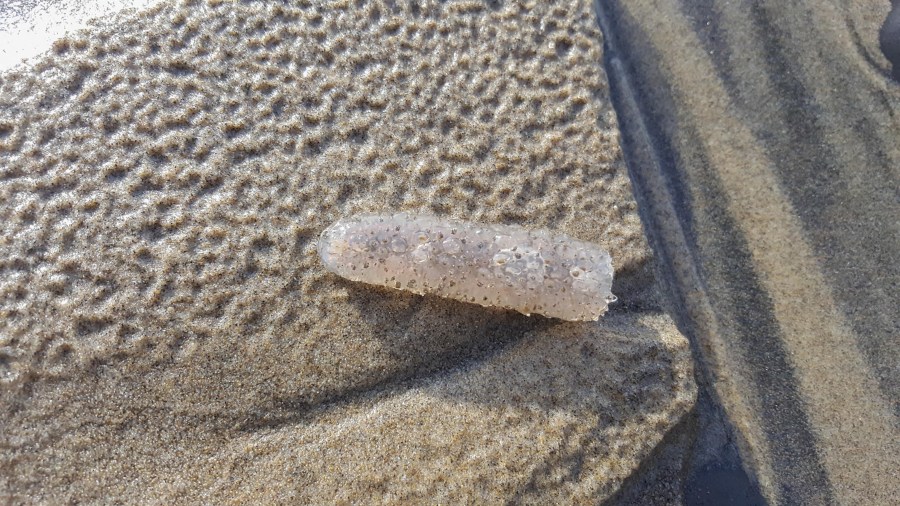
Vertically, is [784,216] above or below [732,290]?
above

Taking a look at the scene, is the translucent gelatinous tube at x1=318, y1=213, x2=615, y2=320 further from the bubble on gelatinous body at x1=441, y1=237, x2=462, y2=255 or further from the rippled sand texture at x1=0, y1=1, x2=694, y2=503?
the rippled sand texture at x1=0, y1=1, x2=694, y2=503

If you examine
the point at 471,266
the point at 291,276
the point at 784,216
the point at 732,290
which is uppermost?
the point at 291,276

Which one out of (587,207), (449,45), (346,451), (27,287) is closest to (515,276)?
(587,207)

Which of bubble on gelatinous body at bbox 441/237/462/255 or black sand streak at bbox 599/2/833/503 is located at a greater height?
bubble on gelatinous body at bbox 441/237/462/255

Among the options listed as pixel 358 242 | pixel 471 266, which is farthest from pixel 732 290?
pixel 358 242

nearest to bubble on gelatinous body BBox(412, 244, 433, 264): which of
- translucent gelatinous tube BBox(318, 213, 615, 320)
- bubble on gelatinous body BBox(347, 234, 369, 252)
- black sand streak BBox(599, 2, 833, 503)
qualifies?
translucent gelatinous tube BBox(318, 213, 615, 320)

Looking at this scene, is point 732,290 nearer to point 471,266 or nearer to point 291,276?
point 471,266

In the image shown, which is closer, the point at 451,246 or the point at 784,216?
the point at 451,246
